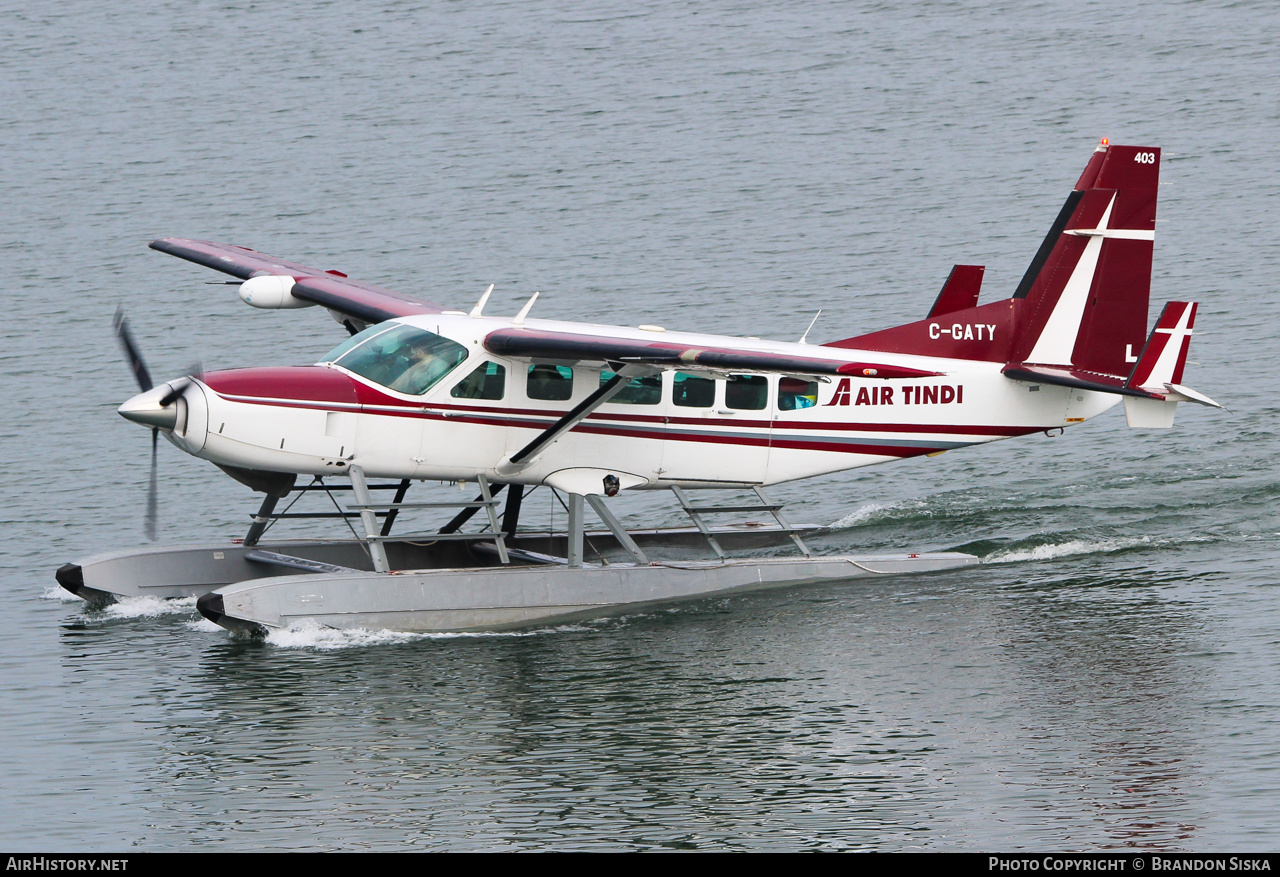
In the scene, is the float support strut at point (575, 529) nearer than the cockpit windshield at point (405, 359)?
No

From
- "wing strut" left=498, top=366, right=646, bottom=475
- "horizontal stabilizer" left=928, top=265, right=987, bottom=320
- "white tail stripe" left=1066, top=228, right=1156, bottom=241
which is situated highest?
"white tail stripe" left=1066, top=228, right=1156, bottom=241

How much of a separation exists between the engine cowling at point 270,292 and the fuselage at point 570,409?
259cm

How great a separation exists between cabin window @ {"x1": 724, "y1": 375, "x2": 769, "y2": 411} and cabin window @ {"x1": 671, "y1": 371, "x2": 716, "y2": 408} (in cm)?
18

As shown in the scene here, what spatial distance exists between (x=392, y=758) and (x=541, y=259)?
2375 centimetres

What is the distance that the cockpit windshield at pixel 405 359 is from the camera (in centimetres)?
1683

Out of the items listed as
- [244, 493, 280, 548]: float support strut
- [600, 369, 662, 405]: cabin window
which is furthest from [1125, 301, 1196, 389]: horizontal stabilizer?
[244, 493, 280, 548]: float support strut

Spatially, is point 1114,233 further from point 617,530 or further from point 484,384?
point 484,384

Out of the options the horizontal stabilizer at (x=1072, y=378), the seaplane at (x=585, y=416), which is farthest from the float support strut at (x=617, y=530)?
the horizontal stabilizer at (x=1072, y=378)

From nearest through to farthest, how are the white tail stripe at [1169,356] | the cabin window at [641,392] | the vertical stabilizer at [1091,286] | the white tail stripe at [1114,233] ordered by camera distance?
the cabin window at [641,392]
the white tail stripe at [1169,356]
the vertical stabilizer at [1091,286]
the white tail stripe at [1114,233]

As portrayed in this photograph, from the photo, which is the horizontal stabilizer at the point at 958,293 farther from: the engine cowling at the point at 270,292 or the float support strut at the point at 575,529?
the engine cowling at the point at 270,292

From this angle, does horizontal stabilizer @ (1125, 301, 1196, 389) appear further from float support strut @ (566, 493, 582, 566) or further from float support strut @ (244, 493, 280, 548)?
float support strut @ (244, 493, 280, 548)

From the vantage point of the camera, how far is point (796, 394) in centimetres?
1830

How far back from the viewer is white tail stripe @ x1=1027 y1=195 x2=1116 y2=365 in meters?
19.1

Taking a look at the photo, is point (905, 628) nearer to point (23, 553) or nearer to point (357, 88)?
point (23, 553)
